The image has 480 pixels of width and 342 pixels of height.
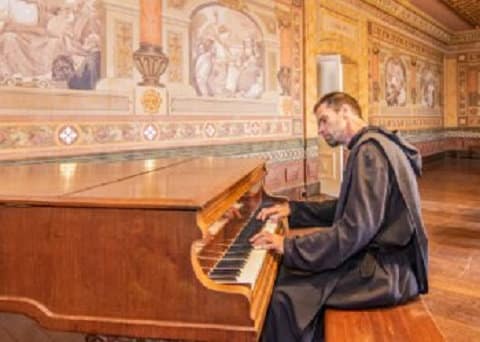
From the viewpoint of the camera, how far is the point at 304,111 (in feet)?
26.8

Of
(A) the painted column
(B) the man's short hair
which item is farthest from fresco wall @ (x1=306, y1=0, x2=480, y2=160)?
(B) the man's short hair

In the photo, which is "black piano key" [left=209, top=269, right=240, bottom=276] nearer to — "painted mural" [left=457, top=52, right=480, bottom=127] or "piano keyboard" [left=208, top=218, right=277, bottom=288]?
"piano keyboard" [left=208, top=218, right=277, bottom=288]

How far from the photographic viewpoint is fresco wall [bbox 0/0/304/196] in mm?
3957

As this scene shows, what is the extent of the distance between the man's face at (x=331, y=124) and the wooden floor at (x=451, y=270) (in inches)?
61.4

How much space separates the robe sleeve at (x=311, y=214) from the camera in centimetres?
298

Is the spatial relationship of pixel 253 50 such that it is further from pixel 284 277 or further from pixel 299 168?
pixel 284 277

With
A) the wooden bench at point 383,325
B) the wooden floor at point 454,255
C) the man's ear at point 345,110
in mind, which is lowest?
the wooden floor at point 454,255

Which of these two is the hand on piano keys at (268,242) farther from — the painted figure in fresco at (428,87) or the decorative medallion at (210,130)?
the painted figure in fresco at (428,87)

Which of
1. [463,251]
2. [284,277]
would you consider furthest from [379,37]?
[284,277]

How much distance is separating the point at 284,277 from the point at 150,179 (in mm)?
790

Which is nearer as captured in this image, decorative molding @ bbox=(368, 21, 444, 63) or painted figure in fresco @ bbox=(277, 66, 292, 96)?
painted figure in fresco @ bbox=(277, 66, 292, 96)

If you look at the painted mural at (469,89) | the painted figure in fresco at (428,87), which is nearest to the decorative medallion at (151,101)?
the painted figure in fresco at (428,87)

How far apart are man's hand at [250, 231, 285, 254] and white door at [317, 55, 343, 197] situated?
7.02 metres

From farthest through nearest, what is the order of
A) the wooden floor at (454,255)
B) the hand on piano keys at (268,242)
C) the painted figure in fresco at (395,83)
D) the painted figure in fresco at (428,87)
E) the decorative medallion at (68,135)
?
1. the painted figure in fresco at (428,87)
2. the painted figure in fresco at (395,83)
3. the decorative medallion at (68,135)
4. the wooden floor at (454,255)
5. the hand on piano keys at (268,242)
